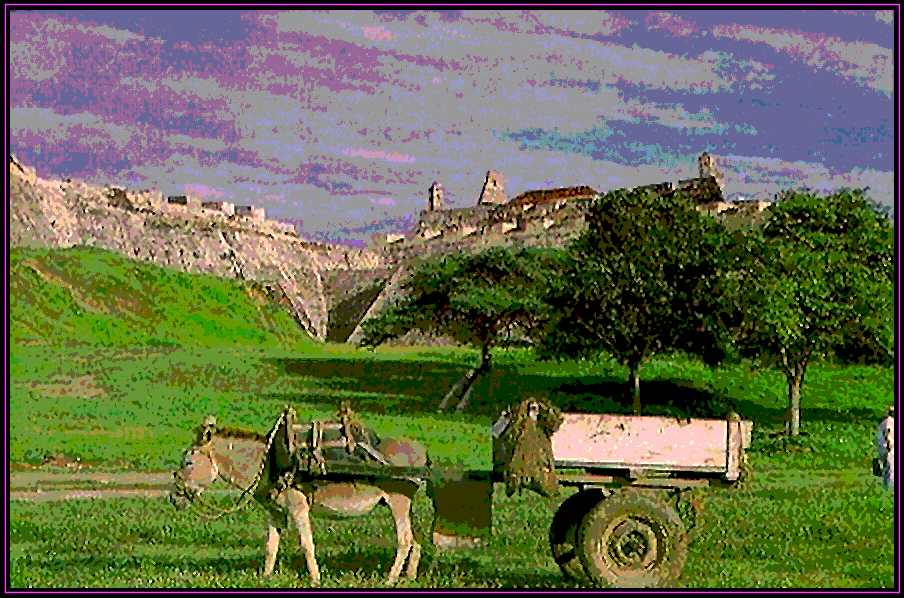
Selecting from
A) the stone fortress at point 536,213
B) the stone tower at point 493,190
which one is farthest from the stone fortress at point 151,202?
the stone tower at point 493,190

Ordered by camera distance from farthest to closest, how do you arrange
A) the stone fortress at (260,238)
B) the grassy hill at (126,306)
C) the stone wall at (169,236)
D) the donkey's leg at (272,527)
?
1. the stone wall at (169,236)
2. the stone fortress at (260,238)
3. the grassy hill at (126,306)
4. the donkey's leg at (272,527)

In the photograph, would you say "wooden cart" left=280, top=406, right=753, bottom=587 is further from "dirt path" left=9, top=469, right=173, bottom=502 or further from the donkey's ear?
"dirt path" left=9, top=469, right=173, bottom=502

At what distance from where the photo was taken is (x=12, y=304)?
169 ft

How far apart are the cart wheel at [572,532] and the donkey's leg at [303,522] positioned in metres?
2.36

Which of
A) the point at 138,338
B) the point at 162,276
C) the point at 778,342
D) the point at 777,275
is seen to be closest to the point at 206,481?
the point at 778,342

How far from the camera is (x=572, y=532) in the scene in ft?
35.6

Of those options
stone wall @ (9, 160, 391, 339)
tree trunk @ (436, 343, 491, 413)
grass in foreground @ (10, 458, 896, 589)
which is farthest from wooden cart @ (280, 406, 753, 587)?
stone wall @ (9, 160, 391, 339)

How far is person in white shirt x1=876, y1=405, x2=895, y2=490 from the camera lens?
789 inches

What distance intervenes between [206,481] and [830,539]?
26.1 feet

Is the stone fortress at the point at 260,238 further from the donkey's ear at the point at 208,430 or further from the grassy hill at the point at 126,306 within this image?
the donkey's ear at the point at 208,430

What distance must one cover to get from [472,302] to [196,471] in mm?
28463

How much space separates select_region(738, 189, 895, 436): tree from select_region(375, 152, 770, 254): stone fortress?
32.2 ft

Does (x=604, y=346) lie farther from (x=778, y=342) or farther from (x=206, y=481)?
(x=206, y=481)

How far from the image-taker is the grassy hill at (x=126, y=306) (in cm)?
5141
